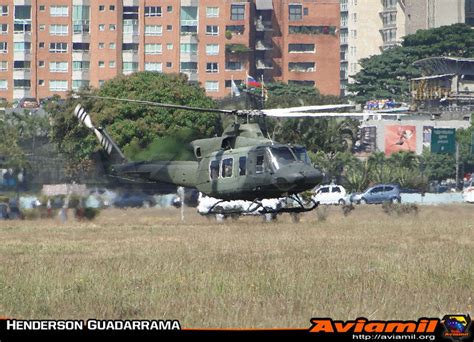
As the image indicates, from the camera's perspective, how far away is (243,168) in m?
35.7

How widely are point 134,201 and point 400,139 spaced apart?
71166mm

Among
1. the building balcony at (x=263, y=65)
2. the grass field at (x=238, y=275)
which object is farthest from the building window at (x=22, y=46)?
the grass field at (x=238, y=275)

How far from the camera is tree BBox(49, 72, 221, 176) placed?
76000 millimetres

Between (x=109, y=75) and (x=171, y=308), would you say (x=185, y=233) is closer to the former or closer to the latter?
(x=171, y=308)

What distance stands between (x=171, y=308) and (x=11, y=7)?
139 meters

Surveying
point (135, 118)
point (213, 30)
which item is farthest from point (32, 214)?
point (213, 30)

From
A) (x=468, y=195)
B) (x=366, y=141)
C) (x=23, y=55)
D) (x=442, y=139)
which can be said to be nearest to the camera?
(x=468, y=195)

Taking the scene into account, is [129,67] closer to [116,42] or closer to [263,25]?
[116,42]

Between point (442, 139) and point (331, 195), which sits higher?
point (442, 139)

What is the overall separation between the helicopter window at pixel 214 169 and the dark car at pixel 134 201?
11561 mm

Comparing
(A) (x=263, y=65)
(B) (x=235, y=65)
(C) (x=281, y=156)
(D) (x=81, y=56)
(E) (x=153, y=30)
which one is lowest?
(C) (x=281, y=156)

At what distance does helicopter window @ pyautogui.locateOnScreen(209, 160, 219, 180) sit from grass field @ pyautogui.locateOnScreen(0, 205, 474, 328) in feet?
6.31

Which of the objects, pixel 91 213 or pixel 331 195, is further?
pixel 331 195

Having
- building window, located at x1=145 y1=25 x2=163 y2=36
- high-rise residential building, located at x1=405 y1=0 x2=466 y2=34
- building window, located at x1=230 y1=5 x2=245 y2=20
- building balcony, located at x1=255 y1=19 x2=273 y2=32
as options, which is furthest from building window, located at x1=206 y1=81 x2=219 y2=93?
high-rise residential building, located at x1=405 y1=0 x2=466 y2=34
